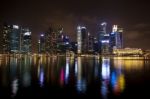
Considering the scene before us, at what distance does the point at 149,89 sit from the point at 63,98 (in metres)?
13.7

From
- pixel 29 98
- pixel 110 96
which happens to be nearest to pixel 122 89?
pixel 110 96

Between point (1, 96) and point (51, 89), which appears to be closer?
point (1, 96)

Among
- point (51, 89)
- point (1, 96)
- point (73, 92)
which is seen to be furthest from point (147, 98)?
point (1, 96)

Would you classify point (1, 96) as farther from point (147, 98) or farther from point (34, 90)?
point (147, 98)

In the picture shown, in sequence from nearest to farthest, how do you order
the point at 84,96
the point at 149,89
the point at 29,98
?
1. the point at 29,98
2. the point at 84,96
3. the point at 149,89

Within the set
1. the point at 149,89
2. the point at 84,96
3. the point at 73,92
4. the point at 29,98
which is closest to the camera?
the point at 29,98

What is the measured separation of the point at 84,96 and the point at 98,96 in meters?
1.70

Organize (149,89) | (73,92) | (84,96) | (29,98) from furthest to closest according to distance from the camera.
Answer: (149,89) < (73,92) < (84,96) < (29,98)

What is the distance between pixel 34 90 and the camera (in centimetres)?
3703

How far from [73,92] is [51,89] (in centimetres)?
355

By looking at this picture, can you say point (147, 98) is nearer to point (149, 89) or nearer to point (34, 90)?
point (149, 89)

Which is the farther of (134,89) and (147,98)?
(134,89)

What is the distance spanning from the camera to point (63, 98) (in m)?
32.0

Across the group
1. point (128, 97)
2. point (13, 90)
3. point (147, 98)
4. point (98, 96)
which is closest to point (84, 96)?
point (98, 96)
